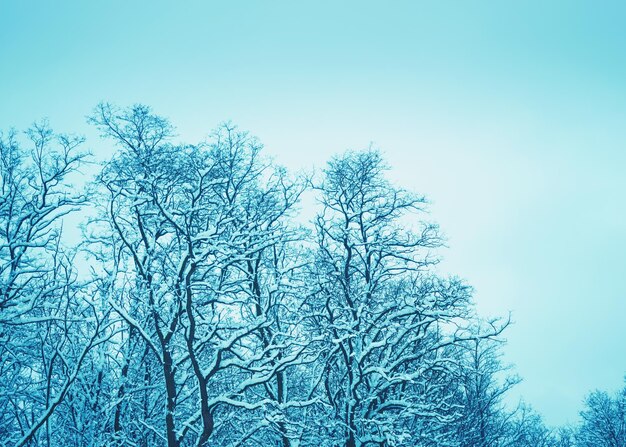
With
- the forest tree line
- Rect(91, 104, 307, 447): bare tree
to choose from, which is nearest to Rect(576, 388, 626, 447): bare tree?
the forest tree line

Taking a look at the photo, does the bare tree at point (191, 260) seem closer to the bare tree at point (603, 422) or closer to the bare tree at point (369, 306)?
the bare tree at point (369, 306)

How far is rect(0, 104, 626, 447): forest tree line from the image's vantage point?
26.2 feet

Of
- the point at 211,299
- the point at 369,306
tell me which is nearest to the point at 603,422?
the point at 369,306

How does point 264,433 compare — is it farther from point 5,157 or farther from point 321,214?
point 5,157

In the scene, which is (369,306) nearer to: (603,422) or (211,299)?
(211,299)

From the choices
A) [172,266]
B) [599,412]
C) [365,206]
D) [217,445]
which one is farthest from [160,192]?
[599,412]

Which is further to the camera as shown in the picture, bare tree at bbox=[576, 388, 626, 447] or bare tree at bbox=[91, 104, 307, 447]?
bare tree at bbox=[576, 388, 626, 447]

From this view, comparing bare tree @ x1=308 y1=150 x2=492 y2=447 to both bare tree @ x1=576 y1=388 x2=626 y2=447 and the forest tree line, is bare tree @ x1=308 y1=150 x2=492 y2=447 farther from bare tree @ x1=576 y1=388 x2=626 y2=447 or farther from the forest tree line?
bare tree @ x1=576 y1=388 x2=626 y2=447

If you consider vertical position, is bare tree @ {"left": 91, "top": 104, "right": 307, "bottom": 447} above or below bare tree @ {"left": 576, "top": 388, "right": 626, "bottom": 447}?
above

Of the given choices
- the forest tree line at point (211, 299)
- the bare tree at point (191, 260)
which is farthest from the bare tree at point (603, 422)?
the bare tree at point (191, 260)

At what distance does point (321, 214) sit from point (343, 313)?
2695 millimetres

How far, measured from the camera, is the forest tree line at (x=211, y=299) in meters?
7.99

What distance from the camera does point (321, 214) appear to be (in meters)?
11.8

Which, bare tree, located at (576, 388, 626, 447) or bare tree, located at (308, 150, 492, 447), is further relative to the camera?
bare tree, located at (576, 388, 626, 447)
